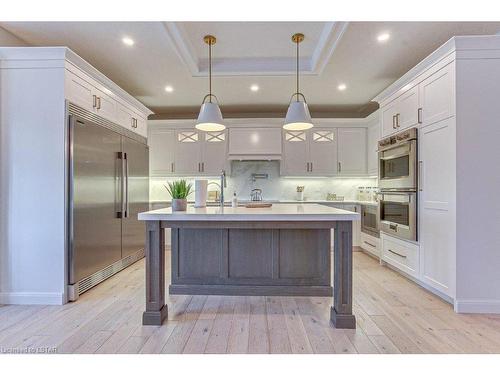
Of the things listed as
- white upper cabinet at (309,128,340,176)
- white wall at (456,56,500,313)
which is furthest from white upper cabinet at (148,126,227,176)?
white wall at (456,56,500,313)

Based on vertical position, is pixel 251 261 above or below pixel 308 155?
below

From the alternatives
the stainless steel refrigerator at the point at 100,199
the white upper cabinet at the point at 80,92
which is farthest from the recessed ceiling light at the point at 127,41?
the stainless steel refrigerator at the point at 100,199

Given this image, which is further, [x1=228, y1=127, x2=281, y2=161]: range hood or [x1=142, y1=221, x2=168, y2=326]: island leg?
[x1=228, y1=127, x2=281, y2=161]: range hood

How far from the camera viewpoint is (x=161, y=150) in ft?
17.1

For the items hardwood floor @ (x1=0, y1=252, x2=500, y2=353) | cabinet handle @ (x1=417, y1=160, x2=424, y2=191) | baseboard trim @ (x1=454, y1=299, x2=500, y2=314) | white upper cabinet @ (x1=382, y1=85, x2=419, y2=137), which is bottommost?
hardwood floor @ (x1=0, y1=252, x2=500, y2=353)

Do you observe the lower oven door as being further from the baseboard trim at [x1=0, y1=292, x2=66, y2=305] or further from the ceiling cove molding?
the baseboard trim at [x1=0, y1=292, x2=66, y2=305]

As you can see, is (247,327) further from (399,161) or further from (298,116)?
(399,161)

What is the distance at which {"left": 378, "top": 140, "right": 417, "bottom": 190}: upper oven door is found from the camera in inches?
121

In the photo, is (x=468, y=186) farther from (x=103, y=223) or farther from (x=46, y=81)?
(x=46, y=81)

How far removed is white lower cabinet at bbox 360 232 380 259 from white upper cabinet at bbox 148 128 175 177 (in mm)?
3538

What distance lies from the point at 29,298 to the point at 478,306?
12.9 feet

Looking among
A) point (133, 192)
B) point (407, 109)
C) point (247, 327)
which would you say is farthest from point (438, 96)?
point (133, 192)

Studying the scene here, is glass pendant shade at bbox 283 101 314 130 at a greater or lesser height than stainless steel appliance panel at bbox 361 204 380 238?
greater

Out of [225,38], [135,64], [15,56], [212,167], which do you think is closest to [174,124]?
[212,167]
